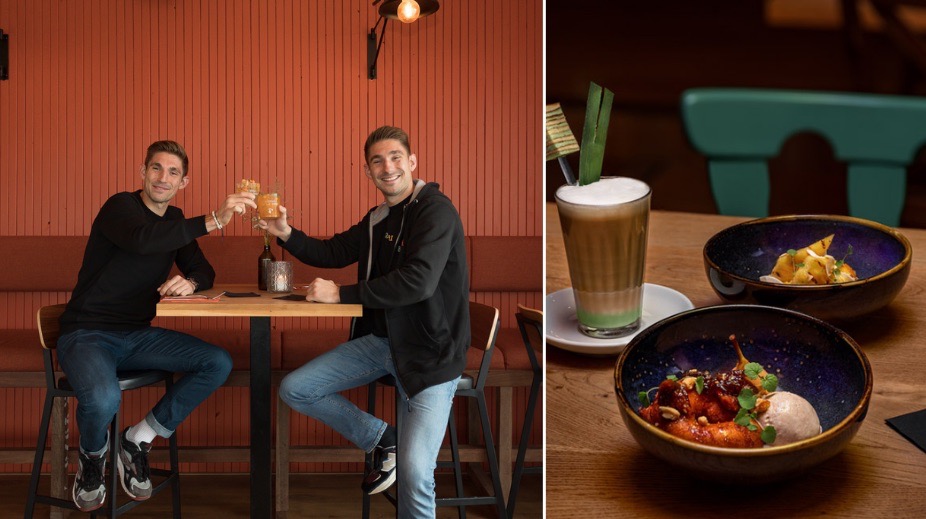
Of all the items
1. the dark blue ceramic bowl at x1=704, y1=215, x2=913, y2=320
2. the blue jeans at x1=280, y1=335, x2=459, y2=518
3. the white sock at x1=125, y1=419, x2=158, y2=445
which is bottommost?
the white sock at x1=125, y1=419, x2=158, y2=445

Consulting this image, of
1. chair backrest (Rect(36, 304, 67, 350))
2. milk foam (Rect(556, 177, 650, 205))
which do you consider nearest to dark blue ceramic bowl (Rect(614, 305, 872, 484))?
milk foam (Rect(556, 177, 650, 205))

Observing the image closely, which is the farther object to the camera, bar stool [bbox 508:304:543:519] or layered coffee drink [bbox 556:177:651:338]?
bar stool [bbox 508:304:543:519]

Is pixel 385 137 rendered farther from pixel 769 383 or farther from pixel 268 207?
pixel 769 383

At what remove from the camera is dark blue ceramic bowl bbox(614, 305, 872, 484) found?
955 millimetres

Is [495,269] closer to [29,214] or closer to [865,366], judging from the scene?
[29,214]

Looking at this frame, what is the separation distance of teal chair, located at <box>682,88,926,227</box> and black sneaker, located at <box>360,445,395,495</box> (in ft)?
4.44

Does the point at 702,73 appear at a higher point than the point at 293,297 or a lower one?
higher

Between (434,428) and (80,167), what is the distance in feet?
7.57

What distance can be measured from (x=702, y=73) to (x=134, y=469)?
291 cm

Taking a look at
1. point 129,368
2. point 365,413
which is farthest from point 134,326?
point 365,413

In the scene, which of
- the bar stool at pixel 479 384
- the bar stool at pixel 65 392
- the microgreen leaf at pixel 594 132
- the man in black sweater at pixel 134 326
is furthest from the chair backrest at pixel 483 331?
the microgreen leaf at pixel 594 132

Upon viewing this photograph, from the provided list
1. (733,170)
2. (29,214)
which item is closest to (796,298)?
(733,170)

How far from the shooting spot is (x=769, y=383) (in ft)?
3.21

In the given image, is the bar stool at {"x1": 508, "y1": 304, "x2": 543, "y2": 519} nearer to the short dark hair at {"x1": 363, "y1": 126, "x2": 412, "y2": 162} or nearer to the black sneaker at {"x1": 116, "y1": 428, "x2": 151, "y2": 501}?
the short dark hair at {"x1": 363, "y1": 126, "x2": 412, "y2": 162}
